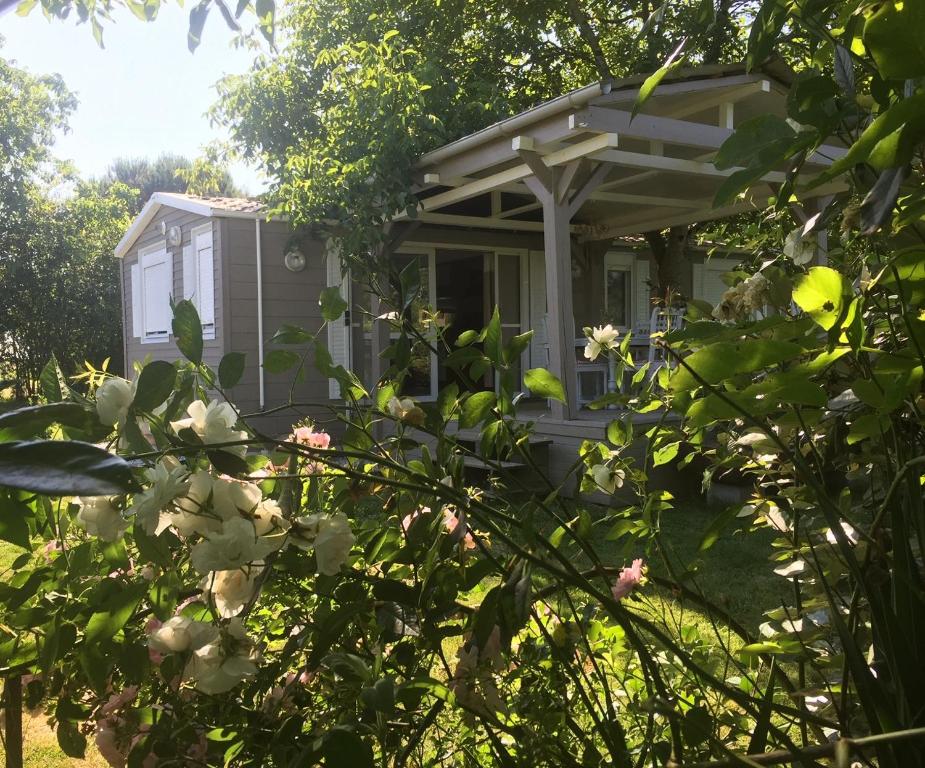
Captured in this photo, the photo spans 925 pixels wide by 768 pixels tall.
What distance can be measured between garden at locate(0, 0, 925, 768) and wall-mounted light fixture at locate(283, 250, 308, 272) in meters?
9.09

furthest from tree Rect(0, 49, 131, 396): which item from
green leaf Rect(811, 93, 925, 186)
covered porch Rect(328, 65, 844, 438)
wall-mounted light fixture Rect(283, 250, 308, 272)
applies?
green leaf Rect(811, 93, 925, 186)

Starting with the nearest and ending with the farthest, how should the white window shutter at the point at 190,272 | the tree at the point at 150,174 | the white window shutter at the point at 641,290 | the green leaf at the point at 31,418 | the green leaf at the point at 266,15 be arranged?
1. the green leaf at the point at 31,418
2. the green leaf at the point at 266,15
3. the white window shutter at the point at 190,272
4. the white window shutter at the point at 641,290
5. the tree at the point at 150,174

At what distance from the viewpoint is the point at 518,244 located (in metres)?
11.7

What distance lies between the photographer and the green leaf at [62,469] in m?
0.44

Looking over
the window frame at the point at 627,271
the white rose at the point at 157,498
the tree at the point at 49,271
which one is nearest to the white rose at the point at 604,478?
the white rose at the point at 157,498

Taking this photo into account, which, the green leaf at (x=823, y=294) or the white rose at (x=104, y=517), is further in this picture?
the white rose at (x=104, y=517)

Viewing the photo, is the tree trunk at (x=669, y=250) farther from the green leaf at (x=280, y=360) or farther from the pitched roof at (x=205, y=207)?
the green leaf at (x=280, y=360)

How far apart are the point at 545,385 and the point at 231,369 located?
1.22ft

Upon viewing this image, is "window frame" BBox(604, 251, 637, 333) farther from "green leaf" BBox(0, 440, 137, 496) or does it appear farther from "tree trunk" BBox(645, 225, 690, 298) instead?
"green leaf" BBox(0, 440, 137, 496)

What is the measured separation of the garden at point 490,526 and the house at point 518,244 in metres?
4.41

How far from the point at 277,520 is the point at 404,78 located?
8.88m

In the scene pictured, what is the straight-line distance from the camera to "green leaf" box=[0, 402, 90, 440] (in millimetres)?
584

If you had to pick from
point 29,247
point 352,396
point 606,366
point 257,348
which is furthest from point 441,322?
point 29,247

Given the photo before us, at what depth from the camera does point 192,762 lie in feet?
3.56
